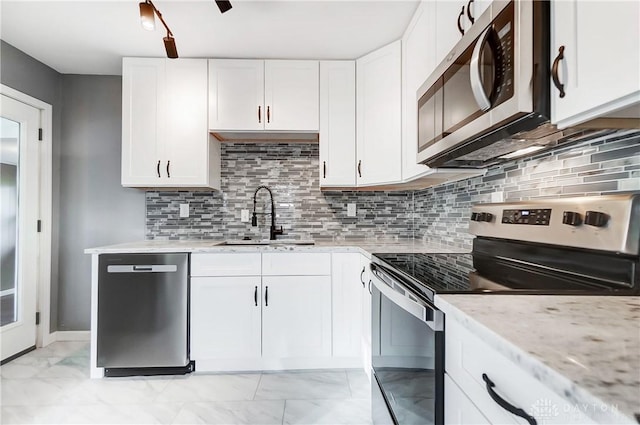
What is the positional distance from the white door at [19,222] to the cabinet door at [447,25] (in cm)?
302

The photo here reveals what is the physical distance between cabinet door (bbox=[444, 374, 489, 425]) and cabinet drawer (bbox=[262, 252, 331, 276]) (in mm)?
1480

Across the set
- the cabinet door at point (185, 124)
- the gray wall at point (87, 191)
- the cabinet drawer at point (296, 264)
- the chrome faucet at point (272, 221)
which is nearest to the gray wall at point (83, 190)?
the gray wall at point (87, 191)

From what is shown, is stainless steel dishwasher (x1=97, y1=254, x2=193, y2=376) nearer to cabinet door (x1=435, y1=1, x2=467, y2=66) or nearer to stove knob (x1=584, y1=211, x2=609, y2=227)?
cabinet door (x1=435, y1=1, x2=467, y2=66)

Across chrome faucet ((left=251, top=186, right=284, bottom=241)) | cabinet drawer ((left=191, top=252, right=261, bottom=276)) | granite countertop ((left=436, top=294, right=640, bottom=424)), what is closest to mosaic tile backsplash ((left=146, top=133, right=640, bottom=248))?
chrome faucet ((left=251, top=186, right=284, bottom=241))

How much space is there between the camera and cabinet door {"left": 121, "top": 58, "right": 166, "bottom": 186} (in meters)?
2.49

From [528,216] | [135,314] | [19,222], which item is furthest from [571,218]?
[19,222]

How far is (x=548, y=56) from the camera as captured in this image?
0.88m

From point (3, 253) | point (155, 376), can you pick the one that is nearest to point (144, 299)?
point (155, 376)

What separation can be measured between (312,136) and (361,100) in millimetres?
492

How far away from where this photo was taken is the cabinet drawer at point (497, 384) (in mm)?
458

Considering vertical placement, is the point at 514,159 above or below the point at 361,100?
below

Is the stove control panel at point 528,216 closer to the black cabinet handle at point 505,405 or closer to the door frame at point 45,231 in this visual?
the black cabinet handle at point 505,405

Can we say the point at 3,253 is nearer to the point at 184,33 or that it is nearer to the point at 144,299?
the point at 144,299

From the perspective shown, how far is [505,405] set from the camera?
1.82ft
